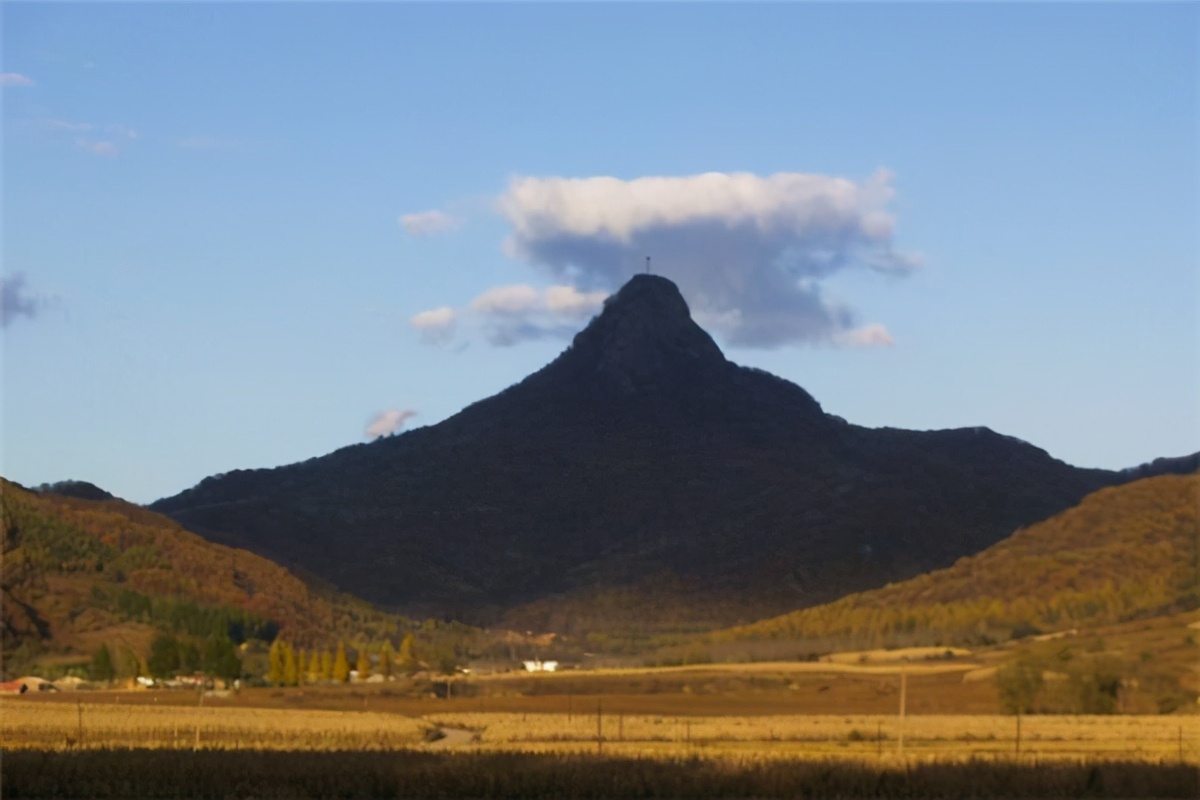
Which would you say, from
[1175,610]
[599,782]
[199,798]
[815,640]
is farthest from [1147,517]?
[199,798]

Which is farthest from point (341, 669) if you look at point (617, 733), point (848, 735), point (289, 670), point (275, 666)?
point (848, 735)

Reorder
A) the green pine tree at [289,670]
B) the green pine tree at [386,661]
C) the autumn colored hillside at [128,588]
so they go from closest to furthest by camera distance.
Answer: the autumn colored hillside at [128,588] < the green pine tree at [289,670] < the green pine tree at [386,661]

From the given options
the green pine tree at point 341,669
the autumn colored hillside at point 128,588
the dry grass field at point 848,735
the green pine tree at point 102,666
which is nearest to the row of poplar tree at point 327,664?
the green pine tree at point 341,669

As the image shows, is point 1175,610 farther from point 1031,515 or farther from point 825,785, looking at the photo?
point 1031,515

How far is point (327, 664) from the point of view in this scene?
106 meters

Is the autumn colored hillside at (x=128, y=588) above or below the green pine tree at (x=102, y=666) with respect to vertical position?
above

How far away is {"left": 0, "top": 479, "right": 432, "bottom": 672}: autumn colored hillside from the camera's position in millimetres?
91500

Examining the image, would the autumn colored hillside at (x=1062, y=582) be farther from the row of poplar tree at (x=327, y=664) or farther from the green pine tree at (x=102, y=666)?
the green pine tree at (x=102, y=666)

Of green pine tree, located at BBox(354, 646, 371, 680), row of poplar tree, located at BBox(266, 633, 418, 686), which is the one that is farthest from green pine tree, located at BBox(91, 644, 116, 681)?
green pine tree, located at BBox(354, 646, 371, 680)

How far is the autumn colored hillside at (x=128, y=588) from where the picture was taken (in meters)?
91.5

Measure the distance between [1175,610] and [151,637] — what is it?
61195mm

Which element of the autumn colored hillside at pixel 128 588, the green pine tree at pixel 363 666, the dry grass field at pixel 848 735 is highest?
the autumn colored hillside at pixel 128 588

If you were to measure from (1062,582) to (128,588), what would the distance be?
61.7 m

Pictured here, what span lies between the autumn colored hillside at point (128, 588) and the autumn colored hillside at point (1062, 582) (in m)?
36.6
